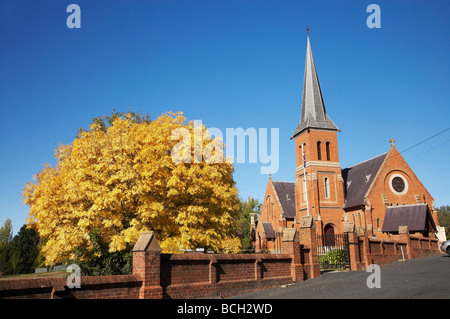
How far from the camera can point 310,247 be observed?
54.3 ft

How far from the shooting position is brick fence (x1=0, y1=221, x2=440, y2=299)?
28.9 feet

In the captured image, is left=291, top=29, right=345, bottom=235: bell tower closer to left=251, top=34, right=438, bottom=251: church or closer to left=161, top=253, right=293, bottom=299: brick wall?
left=251, top=34, right=438, bottom=251: church

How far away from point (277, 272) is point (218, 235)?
4.76 m

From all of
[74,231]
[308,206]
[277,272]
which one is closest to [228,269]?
[277,272]

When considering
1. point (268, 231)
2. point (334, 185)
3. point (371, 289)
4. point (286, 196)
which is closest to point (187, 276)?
point (371, 289)

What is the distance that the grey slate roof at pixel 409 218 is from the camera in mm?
31938

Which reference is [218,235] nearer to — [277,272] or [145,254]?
[277,272]

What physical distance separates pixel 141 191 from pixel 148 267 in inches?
273

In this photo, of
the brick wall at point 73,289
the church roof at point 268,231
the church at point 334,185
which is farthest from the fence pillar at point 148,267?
the church roof at point 268,231

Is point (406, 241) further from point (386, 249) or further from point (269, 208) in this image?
point (269, 208)

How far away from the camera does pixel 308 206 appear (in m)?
42.5

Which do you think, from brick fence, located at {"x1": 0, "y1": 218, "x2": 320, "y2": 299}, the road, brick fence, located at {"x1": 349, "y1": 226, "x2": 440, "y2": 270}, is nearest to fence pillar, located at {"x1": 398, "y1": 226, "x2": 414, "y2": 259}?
brick fence, located at {"x1": 349, "y1": 226, "x2": 440, "y2": 270}

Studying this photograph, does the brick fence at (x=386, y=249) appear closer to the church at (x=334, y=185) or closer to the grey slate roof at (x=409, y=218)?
the grey slate roof at (x=409, y=218)

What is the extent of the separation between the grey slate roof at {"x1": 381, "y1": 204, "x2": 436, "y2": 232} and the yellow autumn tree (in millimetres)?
20598
